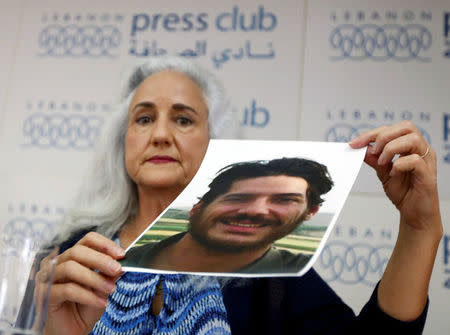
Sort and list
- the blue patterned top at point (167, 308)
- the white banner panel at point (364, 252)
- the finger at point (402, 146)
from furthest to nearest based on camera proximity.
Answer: the white banner panel at point (364, 252)
the blue patterned top at point (167, 308)
the finger at point (402, 146)

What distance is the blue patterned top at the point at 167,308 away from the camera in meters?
0.84

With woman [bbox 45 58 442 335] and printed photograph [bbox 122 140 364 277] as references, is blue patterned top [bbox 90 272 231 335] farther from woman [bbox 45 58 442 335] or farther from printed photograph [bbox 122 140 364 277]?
printed photograph [bbox 122 140 364 277]

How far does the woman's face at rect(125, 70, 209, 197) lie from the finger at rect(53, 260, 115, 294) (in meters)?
0.38

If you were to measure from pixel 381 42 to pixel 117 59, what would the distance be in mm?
865

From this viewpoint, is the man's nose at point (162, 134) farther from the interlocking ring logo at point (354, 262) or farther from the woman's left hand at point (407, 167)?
the interlocking ring logo at point (354, 262)

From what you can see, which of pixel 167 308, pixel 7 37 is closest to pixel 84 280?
pixel 167 308

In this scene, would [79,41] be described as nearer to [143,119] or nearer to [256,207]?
[143,119]

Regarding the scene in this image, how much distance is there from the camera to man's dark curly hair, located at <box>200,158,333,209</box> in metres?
0.60

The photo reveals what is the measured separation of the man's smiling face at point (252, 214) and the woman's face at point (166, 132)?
1.26 feet

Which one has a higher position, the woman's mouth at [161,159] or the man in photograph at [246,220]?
the woman's mouth at [161,159]

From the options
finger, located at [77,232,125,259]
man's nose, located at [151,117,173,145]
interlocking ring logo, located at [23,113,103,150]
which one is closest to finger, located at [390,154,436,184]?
finger, located at [77,232,125,259]

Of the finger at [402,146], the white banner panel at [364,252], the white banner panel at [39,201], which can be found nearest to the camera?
the finger at [402,146]

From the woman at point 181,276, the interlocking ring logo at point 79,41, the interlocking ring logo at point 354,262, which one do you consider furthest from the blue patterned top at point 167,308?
the interlocking ring logo at point 79,41

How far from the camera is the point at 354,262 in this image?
1362 mm
